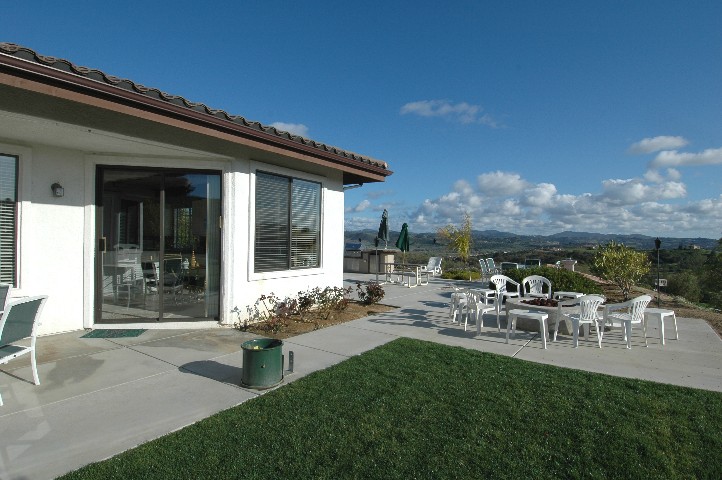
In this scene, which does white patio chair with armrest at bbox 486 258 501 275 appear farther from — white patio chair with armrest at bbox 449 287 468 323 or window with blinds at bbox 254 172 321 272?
window with blinds at bbox 254 172 321 272

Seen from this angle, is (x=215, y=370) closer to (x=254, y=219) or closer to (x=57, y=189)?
(x=254, y=219)

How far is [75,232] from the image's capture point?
244 inches

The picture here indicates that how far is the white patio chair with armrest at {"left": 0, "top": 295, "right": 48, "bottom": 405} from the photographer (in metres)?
3.67

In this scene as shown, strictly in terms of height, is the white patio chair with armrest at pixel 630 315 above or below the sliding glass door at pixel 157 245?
below

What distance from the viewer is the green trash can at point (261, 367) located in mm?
4070

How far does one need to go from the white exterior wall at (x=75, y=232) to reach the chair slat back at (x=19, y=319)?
1.58m

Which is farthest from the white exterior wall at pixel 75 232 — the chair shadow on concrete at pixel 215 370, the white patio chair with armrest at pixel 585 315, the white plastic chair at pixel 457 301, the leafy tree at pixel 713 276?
the leafy tree at pixel 713 276

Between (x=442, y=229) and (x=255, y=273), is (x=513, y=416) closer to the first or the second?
(x=255, y=273)

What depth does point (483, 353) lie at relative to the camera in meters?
5.51

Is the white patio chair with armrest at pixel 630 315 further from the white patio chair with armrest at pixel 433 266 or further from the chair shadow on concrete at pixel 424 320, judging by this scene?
the white patio chair with armrest at pixel 433 266

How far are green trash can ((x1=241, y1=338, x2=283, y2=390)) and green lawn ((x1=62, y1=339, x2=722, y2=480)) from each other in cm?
21

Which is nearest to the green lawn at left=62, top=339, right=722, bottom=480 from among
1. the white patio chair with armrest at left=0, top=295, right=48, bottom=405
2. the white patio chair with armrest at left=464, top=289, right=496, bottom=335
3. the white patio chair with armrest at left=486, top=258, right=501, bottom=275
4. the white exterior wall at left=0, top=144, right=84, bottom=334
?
the white patio chair with armrest at left=0, top=295, right=48, bottom=405

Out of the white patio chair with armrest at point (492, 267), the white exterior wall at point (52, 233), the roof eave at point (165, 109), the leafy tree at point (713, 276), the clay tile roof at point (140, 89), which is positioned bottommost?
the leafy tree at point (713, 276)

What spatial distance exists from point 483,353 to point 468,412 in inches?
81.0
